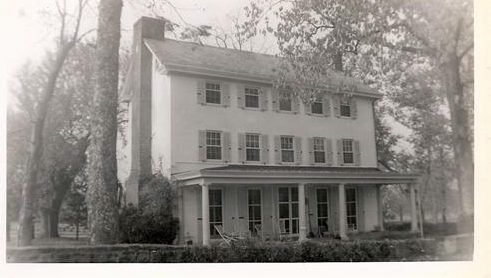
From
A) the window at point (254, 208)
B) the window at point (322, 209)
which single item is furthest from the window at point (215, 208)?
the window at point (322, 209)

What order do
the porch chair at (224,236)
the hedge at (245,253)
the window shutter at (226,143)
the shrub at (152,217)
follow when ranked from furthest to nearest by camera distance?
the window shutter at (226,143) → the shrub at (152,217) → the porch chair at (224,236) → the hedge at (245,253)

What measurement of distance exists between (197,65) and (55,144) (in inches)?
126

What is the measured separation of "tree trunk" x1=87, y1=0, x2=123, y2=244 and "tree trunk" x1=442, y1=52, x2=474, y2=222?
596 centimetres

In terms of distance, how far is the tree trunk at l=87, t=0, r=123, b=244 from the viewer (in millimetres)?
10023

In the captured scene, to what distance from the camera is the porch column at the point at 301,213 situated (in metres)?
11.0

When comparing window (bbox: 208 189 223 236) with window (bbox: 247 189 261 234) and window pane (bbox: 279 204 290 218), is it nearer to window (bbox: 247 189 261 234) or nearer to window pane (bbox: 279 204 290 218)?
window (bbox: 247 189 261 234)

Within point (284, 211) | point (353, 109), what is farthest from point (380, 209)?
point (353, 109)

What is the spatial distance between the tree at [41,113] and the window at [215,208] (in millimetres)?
3420

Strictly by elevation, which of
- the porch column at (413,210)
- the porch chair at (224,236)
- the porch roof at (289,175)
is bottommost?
the porch chair at (224,236)

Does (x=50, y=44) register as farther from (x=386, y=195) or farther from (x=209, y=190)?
(x=386, y=195)

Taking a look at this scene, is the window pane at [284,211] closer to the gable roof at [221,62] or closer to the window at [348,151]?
the window at [348,151]

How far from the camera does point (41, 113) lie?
399 inches

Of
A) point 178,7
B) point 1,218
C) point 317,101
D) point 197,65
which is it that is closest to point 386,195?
point 317,101

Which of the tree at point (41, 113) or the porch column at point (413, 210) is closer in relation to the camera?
the tree at point (41, 113)
